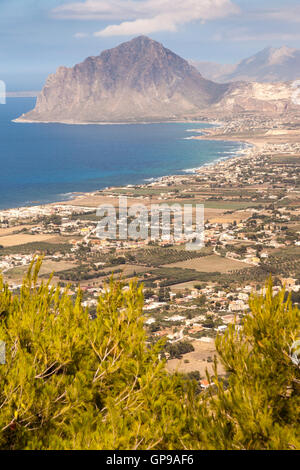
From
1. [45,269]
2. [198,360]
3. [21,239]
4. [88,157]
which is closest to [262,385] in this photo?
[198,360]

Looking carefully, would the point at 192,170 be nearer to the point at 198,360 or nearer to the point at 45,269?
the point at 45,269

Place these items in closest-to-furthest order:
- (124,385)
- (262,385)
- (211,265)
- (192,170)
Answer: (262,385) < (124,385) < (211,265) < (192,170)

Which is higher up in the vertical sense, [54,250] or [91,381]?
[91,381]

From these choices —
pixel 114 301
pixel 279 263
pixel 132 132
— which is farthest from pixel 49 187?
pixel 132 132

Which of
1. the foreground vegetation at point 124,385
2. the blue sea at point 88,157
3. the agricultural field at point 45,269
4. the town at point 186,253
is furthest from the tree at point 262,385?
the blue sea at point 88,157

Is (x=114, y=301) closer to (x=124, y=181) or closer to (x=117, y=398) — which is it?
(x=117, y=398)

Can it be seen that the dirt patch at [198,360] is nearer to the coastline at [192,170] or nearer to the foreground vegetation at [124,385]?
the foreground vegetation at [124,385]

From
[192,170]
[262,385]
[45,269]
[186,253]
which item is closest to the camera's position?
[262,385]

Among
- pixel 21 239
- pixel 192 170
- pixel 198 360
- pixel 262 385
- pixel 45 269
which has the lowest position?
pixel 21 239
